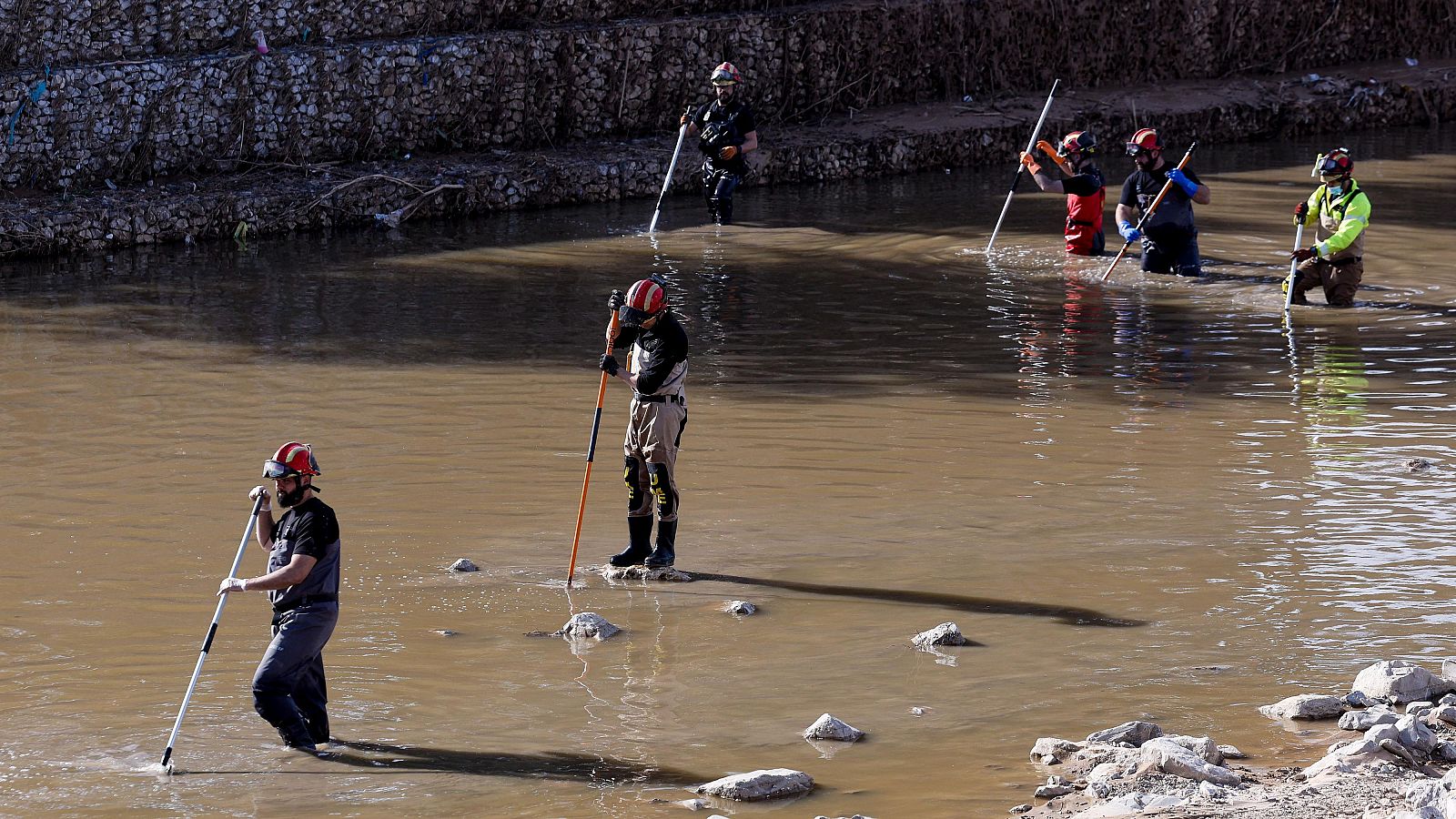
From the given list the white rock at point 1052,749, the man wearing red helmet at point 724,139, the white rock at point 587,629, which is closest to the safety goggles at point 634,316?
the white rock at point 587,629

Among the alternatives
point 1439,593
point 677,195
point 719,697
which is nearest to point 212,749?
point 719,697

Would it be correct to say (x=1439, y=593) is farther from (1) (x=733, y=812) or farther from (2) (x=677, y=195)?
(2) (x=677, y=195)

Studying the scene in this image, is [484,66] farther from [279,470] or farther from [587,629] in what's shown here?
[279,470]

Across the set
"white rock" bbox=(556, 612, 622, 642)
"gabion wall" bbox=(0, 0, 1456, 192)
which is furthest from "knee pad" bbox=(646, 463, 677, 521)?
"gabion wall" bbox=(0, 0, 1456, 192)

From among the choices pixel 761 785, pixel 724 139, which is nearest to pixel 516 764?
pixel 761 785

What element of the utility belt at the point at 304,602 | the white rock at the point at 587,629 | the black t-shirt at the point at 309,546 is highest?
the black t-shirt at the point at 309,546

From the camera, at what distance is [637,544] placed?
33.0 feet

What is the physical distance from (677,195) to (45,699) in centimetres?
1693

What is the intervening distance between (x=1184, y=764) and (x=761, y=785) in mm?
1593

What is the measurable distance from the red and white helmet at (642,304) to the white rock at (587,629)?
1.72m

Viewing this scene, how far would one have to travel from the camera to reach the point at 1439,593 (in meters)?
9.20

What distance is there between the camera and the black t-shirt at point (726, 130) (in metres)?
21.5

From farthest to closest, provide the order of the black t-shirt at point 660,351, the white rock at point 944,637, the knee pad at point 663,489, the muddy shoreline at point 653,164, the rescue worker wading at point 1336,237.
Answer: the muddy shoreline at point 653,164
the rescue worker wading at point 1336,237
the knee pad at point 663,489
the black t-shirt at point 660,351
the white rock at point 944,637

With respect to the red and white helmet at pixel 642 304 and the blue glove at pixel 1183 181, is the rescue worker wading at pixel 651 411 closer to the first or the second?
the red and white helmet at pixel 642 304
